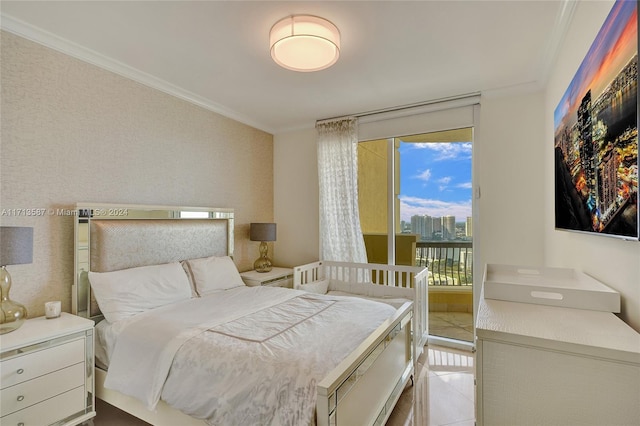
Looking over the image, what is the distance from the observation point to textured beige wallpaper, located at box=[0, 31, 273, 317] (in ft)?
6.53

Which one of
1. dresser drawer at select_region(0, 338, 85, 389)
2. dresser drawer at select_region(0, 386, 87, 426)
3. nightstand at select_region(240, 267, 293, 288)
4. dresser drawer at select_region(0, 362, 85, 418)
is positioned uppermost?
Result: nightstand at select_region(240, 267, 293, 288)

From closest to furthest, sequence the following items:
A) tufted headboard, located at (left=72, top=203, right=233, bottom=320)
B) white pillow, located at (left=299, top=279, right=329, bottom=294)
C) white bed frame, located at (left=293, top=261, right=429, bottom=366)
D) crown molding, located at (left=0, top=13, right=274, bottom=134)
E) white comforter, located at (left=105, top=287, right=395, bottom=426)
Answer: white comforter, located at (left=105, top=287, right=395, bottom=426), crown molding, located at (left=0, top=13, right=274, bottom=134), tufted headboard, located at (left=72, top=203, right=233, bottom=320), white bed frame, located at (left=293, top=261, right=429, bottom=366), white pillow, located at (left=299, top=279, right=329, bottom=294)

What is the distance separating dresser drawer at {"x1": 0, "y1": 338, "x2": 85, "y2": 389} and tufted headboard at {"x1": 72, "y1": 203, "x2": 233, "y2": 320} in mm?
374

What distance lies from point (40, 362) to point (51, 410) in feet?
1.06

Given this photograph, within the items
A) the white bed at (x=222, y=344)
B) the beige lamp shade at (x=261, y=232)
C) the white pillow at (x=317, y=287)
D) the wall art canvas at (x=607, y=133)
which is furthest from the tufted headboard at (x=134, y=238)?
the wall art canvas at (x=607, y=133)

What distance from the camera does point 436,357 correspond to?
304 centimetres

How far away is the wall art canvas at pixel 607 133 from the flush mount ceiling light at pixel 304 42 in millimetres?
1375

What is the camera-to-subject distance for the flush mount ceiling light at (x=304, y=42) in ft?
6.15

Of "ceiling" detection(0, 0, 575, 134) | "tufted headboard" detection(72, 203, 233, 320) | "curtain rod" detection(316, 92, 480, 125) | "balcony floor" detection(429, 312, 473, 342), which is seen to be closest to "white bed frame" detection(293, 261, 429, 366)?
"balcony floor" detection(429, 312, 473, 342)

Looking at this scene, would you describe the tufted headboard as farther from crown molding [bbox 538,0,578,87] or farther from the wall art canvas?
crown molding [bbox 538,0,578,87]

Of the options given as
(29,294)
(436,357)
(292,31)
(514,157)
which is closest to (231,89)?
(292,31)

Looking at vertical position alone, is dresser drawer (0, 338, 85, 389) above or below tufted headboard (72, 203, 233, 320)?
below

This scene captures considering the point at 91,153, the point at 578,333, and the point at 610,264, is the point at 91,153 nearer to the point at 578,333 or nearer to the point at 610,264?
the point at 578,333

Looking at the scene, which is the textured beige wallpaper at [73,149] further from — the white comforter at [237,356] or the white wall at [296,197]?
the white wall at [296,197]
